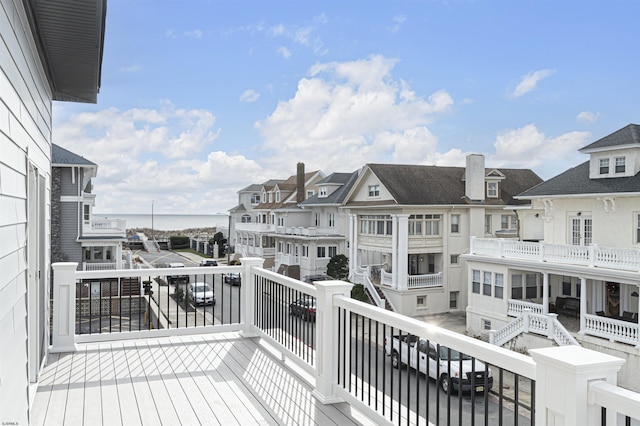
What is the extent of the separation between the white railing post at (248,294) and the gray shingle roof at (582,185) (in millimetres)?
13855

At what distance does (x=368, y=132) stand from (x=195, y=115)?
58.8ft

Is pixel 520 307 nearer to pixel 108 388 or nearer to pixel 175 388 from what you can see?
pixel 175 388

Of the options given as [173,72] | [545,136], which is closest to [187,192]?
[173,72]

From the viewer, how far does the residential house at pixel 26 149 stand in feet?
8.85

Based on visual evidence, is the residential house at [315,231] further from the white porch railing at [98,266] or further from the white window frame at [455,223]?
the white porch railing at [98,266]

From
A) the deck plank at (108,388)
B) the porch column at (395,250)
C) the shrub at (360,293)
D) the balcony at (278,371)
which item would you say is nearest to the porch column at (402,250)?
the porch column at (395,250)

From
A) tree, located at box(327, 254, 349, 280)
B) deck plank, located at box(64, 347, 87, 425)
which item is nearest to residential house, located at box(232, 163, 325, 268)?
tree, located at box(327, 254, 349, 280)

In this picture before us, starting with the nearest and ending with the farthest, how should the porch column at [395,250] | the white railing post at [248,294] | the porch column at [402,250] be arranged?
the white railing post at [248,294]
the porch column at [402,250]
the porch column at [395,250]

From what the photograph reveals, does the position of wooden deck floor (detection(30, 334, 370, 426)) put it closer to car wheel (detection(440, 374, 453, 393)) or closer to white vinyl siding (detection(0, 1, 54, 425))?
white vinyl siding (detection(0, 1, 54, 425))

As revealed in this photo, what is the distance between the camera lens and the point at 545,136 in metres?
33.8

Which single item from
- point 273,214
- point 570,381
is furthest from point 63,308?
point 273,214

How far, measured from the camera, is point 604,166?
1700 centimetres

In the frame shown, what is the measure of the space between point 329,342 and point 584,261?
47.1 ft

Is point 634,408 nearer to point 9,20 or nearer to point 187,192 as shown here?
point 9,20
